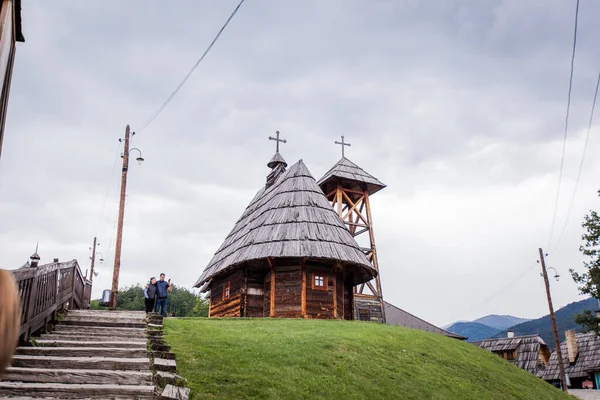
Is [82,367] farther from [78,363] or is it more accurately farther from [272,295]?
[272,295]

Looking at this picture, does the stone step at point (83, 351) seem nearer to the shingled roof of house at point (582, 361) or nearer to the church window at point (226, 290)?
the church window at point (226, 290)

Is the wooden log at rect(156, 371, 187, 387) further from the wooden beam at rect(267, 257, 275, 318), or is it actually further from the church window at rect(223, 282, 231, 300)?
the church window at rect(223, 282, 231, 300)

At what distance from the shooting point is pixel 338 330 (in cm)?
1579

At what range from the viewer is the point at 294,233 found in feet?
73.1

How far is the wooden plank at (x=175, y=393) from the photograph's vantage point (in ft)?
25.4

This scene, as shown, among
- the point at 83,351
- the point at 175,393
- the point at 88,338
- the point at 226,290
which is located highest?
the point at 226,290

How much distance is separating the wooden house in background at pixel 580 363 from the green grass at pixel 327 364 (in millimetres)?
26301

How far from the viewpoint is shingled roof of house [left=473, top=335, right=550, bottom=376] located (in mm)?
45125

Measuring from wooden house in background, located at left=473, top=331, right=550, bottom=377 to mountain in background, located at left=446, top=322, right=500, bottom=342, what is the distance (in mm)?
127725

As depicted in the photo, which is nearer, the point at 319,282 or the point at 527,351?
the point at 319,282

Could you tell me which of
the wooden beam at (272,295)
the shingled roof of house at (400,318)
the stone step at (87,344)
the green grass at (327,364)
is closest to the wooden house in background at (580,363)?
the shingled roof of house at (400,318)

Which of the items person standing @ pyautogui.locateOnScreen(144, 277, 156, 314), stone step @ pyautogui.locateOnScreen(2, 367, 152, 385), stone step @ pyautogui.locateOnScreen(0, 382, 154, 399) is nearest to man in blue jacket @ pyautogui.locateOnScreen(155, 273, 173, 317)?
person standing @ pyautogui.locateOnScreen(144, 277, 156, 314)

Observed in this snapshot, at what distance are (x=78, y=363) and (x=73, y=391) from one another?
1271 millimetres

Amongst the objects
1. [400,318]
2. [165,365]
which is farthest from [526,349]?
[165,365]
